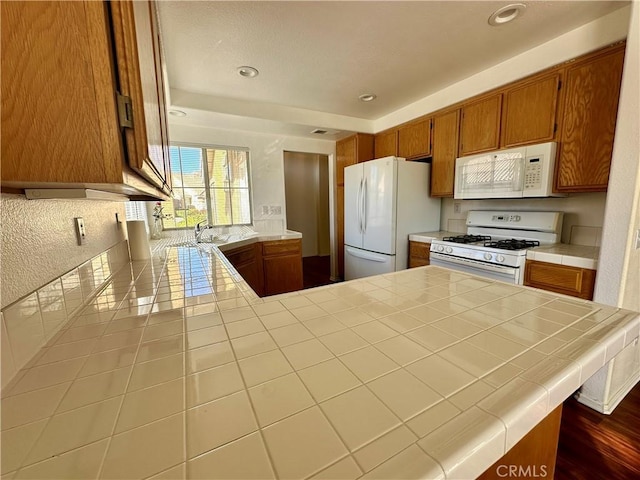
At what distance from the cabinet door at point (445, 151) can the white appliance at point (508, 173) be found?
→ 0.38ft

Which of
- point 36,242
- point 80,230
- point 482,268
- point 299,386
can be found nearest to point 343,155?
point 482,268

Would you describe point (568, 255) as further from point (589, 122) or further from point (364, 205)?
point (364, 205)

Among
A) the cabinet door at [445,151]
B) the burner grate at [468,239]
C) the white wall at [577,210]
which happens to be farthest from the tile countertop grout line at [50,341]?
the white wall at [577,210]

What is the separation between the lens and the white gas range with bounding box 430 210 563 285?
1922mm

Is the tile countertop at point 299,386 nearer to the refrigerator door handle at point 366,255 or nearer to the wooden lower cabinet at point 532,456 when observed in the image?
the wooden lower cabinet at point 532,456

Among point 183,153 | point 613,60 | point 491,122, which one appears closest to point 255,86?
point 183,153

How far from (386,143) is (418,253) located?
152 cm

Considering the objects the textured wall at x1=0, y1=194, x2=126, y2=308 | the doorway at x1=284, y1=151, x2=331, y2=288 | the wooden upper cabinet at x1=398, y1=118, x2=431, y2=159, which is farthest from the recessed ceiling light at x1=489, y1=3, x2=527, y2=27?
the doorway at x1=284, y1=151, x2=331, y2=288

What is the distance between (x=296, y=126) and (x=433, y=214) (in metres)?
1.95

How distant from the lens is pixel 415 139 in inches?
116

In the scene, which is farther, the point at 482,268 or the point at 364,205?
the point at 364,205

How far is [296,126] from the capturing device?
315 cm

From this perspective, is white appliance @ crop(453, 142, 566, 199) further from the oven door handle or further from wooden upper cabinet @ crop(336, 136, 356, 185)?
wooden upper cabinet @ crop(336, 136, 356, 185)

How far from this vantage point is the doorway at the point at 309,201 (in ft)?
18.3
